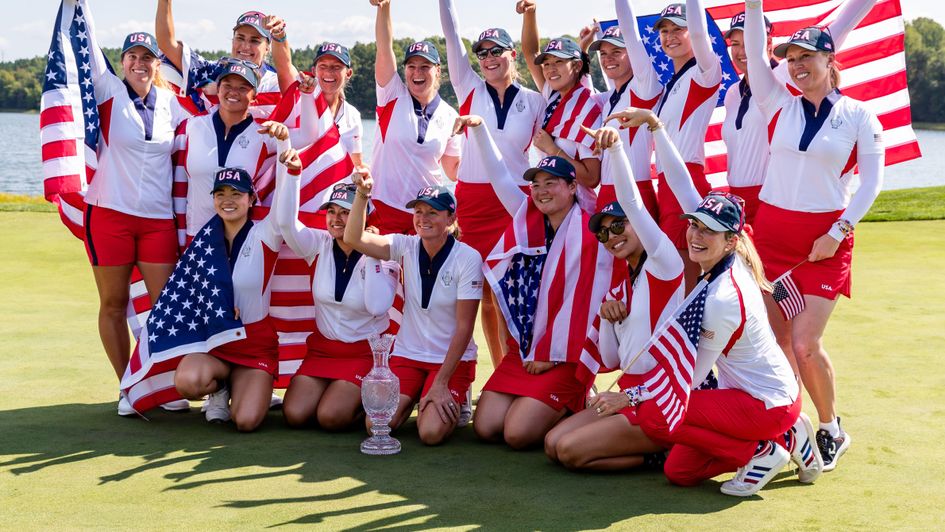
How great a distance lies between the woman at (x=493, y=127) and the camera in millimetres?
6730

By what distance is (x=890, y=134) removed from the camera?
6883mm

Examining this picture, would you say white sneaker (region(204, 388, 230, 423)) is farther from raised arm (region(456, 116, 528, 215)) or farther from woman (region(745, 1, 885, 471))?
woman (region(745, 1, 885, 471))

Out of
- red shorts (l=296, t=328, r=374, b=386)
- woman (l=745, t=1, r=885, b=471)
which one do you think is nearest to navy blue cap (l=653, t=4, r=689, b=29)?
woman (l=745, t=1, r=885, b=471)

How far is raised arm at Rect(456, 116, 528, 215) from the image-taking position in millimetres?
6203

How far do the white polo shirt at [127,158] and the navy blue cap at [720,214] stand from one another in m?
3.12

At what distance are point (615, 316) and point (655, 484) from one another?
Answer: 807 millimetres

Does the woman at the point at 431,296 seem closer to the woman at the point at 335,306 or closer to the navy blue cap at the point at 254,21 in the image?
the woman at the point at 335,306

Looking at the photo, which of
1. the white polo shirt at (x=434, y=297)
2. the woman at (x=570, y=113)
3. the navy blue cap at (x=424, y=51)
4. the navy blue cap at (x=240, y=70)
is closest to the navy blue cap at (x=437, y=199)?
the white polo shirt at (x=434, y=297)

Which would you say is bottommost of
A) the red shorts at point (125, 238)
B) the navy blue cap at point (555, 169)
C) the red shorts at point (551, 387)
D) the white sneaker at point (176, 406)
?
the white sneaker at point (176, 406)

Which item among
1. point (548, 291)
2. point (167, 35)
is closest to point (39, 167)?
point (167, 35)

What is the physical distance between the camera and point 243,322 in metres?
6.27

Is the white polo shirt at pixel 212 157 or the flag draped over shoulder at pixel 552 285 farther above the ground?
the white polo shirt at pixel 212 157

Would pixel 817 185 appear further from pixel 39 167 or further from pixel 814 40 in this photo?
pixel 39 167

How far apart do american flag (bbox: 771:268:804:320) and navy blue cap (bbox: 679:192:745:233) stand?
802 millimetres
